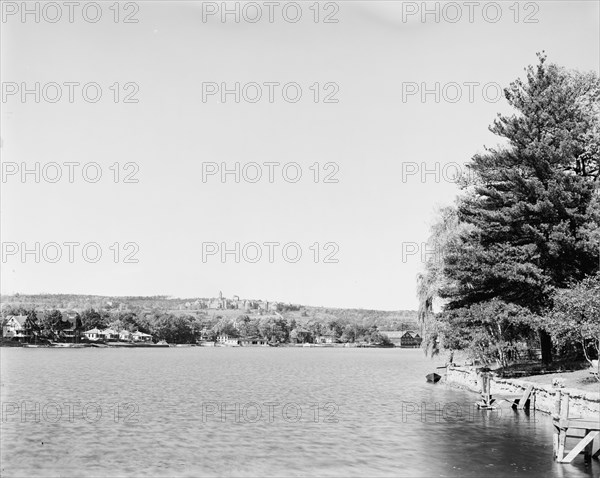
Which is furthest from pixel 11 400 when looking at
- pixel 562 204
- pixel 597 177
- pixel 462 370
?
pixel 597 177

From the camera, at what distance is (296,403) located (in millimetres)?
45438

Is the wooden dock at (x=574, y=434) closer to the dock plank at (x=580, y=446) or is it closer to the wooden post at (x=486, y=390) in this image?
the dock plank at (x=580, y=446)

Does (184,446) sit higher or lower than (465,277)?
lower

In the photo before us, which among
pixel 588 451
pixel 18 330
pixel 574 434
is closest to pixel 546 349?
pixel 588 451

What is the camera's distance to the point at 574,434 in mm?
23938

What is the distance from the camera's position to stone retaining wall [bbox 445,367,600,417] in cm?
2931

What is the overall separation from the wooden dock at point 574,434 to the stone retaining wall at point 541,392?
3.48 meters

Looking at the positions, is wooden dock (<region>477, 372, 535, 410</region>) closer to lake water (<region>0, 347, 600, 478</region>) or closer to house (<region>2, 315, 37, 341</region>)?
lake water (<region>0, 347, 600, 478</region>)

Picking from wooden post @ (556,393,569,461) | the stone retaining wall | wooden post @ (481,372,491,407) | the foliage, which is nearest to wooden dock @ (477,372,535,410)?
wooden post @ (481,372,491,407)

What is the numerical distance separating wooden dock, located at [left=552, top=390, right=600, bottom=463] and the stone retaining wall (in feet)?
11.4

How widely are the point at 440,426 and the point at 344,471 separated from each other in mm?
10586

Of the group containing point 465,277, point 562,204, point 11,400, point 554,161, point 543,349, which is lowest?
point 11,400

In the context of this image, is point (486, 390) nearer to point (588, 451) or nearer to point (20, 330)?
point (588, 451)

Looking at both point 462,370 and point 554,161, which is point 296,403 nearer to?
point 462,370
